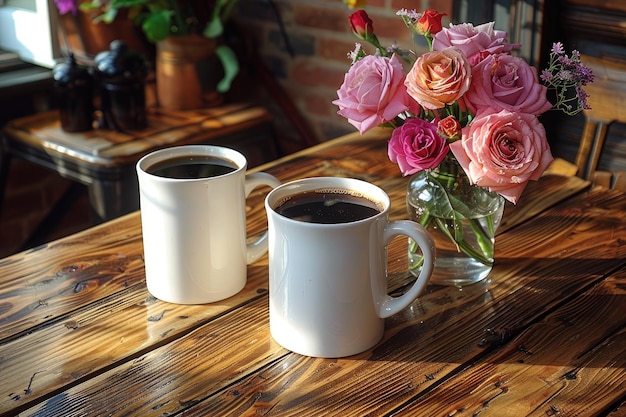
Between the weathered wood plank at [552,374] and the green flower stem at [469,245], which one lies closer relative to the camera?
the weathered wood plank at [552,374]

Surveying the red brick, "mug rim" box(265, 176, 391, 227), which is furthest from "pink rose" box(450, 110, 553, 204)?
the red brick

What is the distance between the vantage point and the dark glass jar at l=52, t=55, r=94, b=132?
190cm

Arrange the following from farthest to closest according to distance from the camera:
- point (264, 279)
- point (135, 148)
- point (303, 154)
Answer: point (135, 148) → point (303, 154) → point (264, 279)

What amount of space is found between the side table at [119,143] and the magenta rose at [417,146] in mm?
1013

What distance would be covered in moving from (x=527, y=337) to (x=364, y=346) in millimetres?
188

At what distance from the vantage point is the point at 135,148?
1.86m

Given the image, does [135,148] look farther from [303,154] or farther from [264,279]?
[264,279]

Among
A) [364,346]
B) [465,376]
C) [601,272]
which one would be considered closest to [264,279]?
[364,346]

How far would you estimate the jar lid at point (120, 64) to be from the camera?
1.91 metres

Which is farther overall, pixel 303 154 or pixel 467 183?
pixel 303 154

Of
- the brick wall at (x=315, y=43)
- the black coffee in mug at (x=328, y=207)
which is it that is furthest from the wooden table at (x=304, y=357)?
the brick wall at (x=315, y=43)

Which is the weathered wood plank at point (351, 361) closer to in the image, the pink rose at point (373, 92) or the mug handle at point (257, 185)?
the mug handle at point (257, 185)

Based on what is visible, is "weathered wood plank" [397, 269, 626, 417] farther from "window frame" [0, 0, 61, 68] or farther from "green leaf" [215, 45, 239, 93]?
"window frame" [0, 0, 61, 68]

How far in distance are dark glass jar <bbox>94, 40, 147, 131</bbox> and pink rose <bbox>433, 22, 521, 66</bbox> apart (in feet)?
3.64
